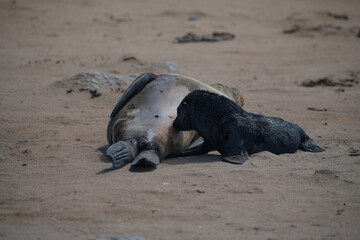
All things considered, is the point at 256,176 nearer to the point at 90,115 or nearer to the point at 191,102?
the point at 191,102

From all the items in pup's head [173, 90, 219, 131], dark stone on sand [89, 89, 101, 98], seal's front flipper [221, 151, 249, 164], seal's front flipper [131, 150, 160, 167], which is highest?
pup's head [173, 90, 219, 131]

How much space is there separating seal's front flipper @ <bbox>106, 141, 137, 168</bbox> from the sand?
139 millimetres

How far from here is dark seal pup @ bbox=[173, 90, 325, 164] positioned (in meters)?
5.85

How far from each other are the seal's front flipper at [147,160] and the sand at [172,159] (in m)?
0.11

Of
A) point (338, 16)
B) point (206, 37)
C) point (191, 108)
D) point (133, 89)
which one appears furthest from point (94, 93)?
point (338, 16)

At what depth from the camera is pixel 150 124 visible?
5848mm

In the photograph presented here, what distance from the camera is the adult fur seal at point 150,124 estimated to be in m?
5.44

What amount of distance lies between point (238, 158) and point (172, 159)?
27.3 inches

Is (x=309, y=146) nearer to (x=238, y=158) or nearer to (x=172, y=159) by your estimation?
(x=238, y=158)

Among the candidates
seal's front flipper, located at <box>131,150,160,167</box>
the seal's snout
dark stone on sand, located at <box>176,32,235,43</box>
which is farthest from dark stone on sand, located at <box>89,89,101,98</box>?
dark stone on sand, located at <box>176,32,235,43</box>

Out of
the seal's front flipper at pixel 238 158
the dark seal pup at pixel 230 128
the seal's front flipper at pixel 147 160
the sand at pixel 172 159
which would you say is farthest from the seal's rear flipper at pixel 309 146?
the seal's front flipper at pixel 147 160

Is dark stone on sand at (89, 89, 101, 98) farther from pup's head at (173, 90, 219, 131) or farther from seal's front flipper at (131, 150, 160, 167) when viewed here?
seal's front flipper at (131, 150, 160, 167)

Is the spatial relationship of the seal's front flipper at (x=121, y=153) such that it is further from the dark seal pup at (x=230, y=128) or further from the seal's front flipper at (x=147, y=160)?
the dark seal pup at (x=230, y=128)

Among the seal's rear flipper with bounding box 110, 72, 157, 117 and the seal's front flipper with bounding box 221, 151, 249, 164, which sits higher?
the seal's rear flipper with bounding box 110, 72, 157, 117
